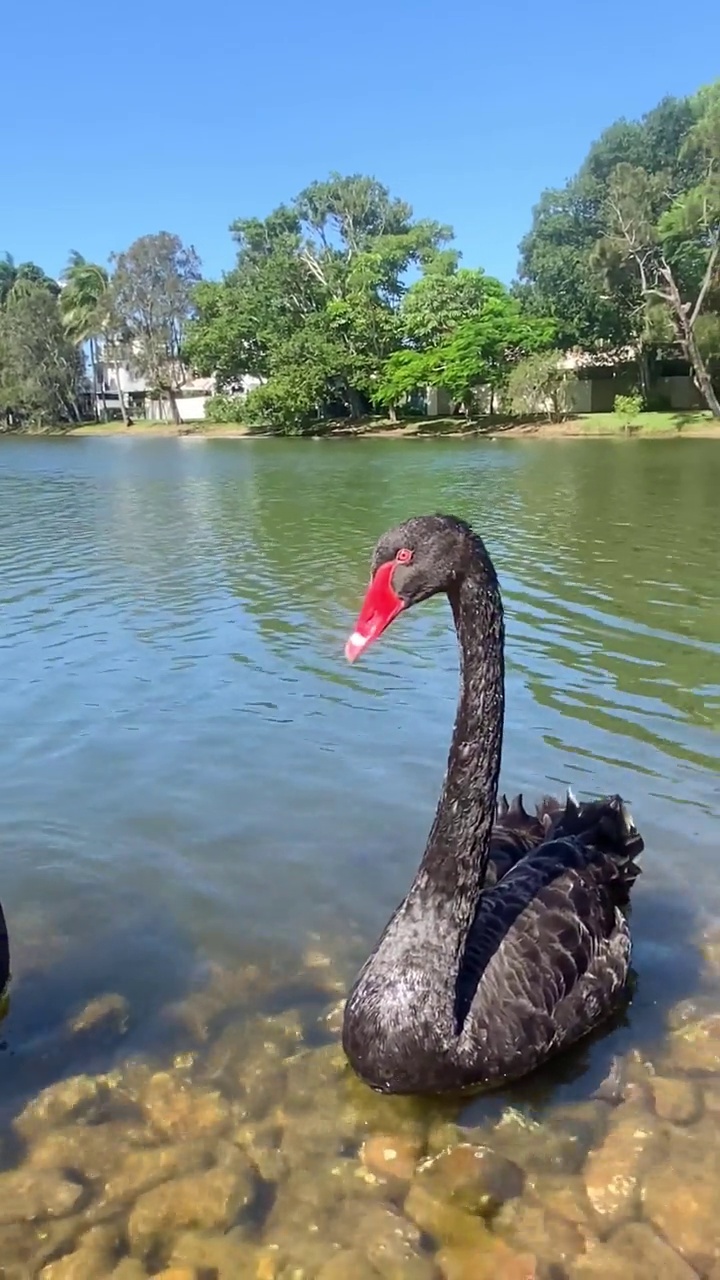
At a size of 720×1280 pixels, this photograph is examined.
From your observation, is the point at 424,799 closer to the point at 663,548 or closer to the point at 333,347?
the point at 663,548

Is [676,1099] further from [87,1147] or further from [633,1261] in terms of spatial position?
[87,1147]

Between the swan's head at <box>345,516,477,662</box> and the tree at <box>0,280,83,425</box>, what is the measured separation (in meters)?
64.5

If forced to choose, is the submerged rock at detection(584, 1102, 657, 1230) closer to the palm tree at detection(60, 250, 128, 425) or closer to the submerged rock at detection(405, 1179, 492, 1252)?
the submerged rock at detection(405, 1179, 492, 1252)

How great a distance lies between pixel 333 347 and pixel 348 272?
17.7 ft

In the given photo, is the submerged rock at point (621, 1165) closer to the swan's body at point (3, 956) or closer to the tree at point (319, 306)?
the swan's body at point (3, 956)

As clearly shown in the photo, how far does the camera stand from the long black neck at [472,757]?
10.0 feet

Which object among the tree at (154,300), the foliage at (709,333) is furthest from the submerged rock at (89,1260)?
the tree at (154,300)

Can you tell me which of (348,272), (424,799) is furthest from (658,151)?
(424,799)

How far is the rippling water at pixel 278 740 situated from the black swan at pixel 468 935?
14.8 inches

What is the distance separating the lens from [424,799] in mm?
5242

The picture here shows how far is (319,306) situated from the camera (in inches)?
2002

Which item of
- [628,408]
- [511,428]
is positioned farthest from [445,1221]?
[511,428]

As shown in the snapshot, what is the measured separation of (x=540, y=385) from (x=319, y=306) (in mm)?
14996

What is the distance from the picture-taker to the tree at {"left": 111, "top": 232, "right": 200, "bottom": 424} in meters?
59.4
